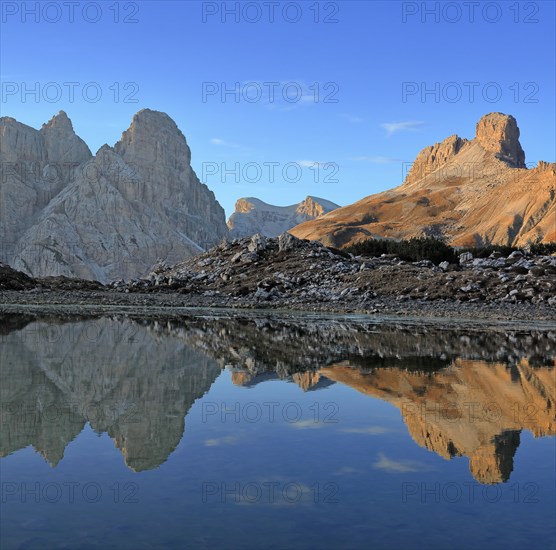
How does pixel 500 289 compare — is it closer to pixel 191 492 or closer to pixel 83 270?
pixel 191 492

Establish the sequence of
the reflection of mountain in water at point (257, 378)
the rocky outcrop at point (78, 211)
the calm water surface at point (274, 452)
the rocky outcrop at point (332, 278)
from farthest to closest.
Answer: the rocky outcrop at point (78, 211), the rocky outcrop at point (332, 278), the reflection of mountain in water at point (257, 378), the calm water surface at point (274, 452)

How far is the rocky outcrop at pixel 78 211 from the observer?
147500 millimetres

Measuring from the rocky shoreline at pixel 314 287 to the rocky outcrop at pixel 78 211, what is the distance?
99765 millimetres

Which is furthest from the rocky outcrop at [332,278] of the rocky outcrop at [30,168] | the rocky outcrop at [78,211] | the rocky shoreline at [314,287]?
the rocky outcrop at [30,168]

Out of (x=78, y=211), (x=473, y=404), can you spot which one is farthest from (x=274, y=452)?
(x=78, y=211)

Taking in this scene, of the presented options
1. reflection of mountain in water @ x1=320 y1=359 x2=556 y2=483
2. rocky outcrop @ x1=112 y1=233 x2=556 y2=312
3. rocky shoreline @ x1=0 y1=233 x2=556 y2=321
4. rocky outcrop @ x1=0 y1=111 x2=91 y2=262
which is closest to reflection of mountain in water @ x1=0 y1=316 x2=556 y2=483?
reflection of mountain in water @ x1=320 y1=359 x2=556 y2=483

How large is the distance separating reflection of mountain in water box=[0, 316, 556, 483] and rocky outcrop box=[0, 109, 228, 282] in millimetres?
130076

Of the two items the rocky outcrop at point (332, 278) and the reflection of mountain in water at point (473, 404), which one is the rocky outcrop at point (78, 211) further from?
the reflection of mountain in water at point (473, 404)

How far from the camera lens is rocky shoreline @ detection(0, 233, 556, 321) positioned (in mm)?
34125

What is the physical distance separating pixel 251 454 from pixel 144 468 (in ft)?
3.77

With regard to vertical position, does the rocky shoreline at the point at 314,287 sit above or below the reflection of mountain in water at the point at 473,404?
above

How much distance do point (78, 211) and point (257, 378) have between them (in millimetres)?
151625

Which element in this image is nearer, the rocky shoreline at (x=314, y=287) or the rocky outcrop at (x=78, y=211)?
the rocky shoreline at (x=314, y=287)

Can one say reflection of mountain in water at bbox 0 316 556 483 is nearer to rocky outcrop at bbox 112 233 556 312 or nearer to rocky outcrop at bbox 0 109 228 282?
rocky outcrop at bbox 112 233 556 312
